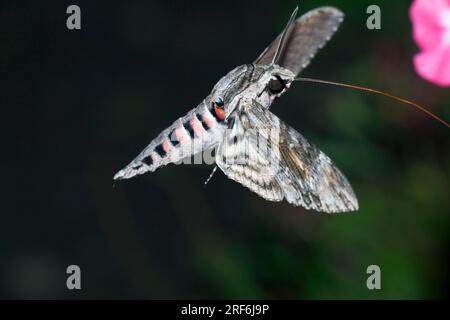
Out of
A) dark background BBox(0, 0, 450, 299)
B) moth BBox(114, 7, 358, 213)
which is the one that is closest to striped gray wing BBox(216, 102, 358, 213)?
moth BBox(114, 7, 358, 213)

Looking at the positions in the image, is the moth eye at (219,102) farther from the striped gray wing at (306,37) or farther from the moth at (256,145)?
the striped gray wing at (306,37)

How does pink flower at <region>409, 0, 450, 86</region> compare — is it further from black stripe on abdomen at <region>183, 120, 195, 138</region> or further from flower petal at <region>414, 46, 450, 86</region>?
black stripe on abdomen at <region>183, 120, 195, 138</region>

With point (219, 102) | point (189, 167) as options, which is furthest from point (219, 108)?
point (189, 167)

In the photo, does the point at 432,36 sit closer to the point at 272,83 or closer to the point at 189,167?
the point at 272,83

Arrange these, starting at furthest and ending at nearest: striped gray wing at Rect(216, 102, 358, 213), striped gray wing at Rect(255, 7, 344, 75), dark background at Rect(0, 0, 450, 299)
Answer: dark background at Rect(0, 0, 450, 299)
striped gray wing at Rect(255, 7, 344, 75)
striped gray wing at Rect(216, 102, 358, 213)

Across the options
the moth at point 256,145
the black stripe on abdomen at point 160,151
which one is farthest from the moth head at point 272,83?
the black stripe on abdomen at point 160,151
